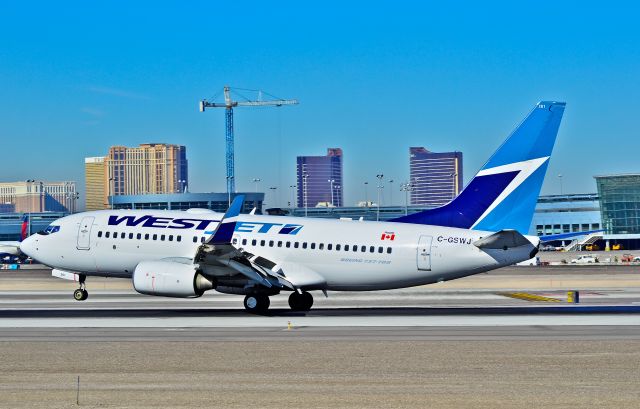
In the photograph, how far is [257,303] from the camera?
129ft

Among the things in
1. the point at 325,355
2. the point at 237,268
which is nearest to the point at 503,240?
the point at 237,268

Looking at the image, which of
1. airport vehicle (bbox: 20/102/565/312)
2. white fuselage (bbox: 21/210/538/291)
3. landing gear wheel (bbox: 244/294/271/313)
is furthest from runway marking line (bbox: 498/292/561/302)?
landing gear wheel (bbox: 244/294/271/313)

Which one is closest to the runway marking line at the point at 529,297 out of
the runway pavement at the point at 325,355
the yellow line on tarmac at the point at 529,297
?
the yellow line on tarmac at the point at 529,297

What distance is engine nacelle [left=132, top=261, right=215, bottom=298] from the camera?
38719mm

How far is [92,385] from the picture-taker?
21234 millimetres

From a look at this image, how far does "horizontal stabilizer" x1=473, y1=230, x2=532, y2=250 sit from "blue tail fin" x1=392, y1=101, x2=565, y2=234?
3.91ft

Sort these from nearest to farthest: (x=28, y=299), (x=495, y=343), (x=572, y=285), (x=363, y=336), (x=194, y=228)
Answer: (x=495, y=343), (x=363, y=336), (x=194, y=228), (x=28, y=299), (x=572, y=285)

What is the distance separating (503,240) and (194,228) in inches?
523

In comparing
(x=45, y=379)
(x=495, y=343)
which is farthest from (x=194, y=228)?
(x=45, y=379)

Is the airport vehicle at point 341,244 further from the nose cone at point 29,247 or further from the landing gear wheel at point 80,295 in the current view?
the nose cone at point 29,247

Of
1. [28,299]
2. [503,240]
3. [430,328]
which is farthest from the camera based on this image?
[28,299]

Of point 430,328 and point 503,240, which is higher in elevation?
point 503,240

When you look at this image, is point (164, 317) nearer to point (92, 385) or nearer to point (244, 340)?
point (244, 340)

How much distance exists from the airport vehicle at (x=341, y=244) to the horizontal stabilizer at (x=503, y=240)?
39 millimetres
